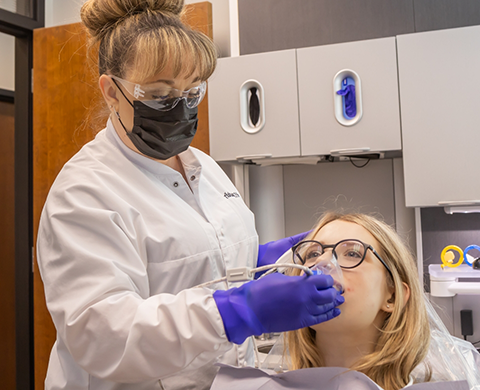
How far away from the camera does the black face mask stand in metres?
1.23

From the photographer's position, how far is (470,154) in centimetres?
214

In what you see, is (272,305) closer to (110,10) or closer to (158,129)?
(158,129)

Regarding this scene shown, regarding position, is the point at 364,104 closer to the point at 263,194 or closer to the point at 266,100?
the point at 266,100

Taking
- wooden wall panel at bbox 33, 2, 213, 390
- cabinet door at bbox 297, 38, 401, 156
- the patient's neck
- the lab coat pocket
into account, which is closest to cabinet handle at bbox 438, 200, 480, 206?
cabinet door at bbox 297, 38, 401, 156

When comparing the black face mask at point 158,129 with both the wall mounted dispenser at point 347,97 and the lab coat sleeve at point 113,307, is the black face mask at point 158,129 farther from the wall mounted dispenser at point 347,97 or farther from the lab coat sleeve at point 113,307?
the wall mounted dispenser at point 347,97

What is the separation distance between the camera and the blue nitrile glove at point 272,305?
917 millimetres

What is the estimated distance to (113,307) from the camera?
0.94 metres

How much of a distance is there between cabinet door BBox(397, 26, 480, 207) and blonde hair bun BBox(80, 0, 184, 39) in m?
1.34

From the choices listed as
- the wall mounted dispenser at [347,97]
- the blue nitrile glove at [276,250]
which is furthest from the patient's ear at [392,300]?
the wall mounted dispenser at [347,97]

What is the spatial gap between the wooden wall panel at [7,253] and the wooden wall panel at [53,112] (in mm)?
624

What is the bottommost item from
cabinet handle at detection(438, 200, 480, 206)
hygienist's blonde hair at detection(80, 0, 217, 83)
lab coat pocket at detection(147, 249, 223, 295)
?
lab coat pocket at detection(147, 249, 223, 295)

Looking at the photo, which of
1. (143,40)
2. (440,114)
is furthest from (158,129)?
(440,114)

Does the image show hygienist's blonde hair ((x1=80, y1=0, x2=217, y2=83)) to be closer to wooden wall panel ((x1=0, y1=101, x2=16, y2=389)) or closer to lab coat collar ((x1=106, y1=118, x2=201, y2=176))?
lab coat collar ((x1=106, y1=118, x2=201, y2=176))

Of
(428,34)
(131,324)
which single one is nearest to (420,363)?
(131,324)
